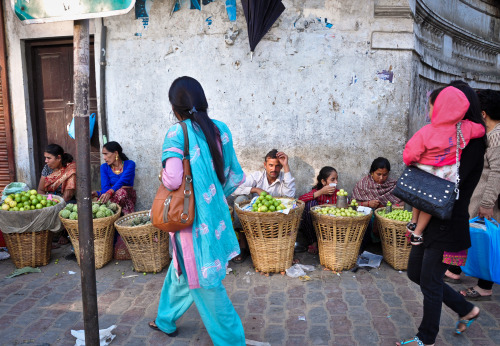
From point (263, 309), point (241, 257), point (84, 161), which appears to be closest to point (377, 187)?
point (241, 257)

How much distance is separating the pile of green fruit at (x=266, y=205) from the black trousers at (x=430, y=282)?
5.49 feet

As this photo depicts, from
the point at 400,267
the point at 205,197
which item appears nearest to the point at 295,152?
the point at 400,267

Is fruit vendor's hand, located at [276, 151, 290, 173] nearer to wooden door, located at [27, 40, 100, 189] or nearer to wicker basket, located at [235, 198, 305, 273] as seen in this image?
wicker basket, located at [235, 198, 305, 273]

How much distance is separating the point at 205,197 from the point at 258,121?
9.49ft

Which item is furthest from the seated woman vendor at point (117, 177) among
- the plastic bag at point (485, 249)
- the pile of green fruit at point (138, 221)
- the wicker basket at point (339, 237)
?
the plastic bag at point (485, 249)

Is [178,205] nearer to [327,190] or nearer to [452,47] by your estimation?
[327,190]

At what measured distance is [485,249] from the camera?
11.8 ft

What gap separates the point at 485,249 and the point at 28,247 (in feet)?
16.0

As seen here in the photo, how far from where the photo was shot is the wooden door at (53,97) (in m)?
5.95

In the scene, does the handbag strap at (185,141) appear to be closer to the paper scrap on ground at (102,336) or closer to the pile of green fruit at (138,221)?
the paper scrap on ground at (102,336)

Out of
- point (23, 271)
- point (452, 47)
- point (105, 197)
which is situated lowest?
point (23, 271)

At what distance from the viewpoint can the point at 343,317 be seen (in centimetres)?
352

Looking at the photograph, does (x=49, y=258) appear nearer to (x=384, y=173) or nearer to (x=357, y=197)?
(x=357, y=197)

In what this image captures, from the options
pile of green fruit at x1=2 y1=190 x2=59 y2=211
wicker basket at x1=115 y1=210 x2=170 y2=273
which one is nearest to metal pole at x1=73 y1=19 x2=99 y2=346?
wicker basket at x1=115 y1=210 x2=170 y2=273
